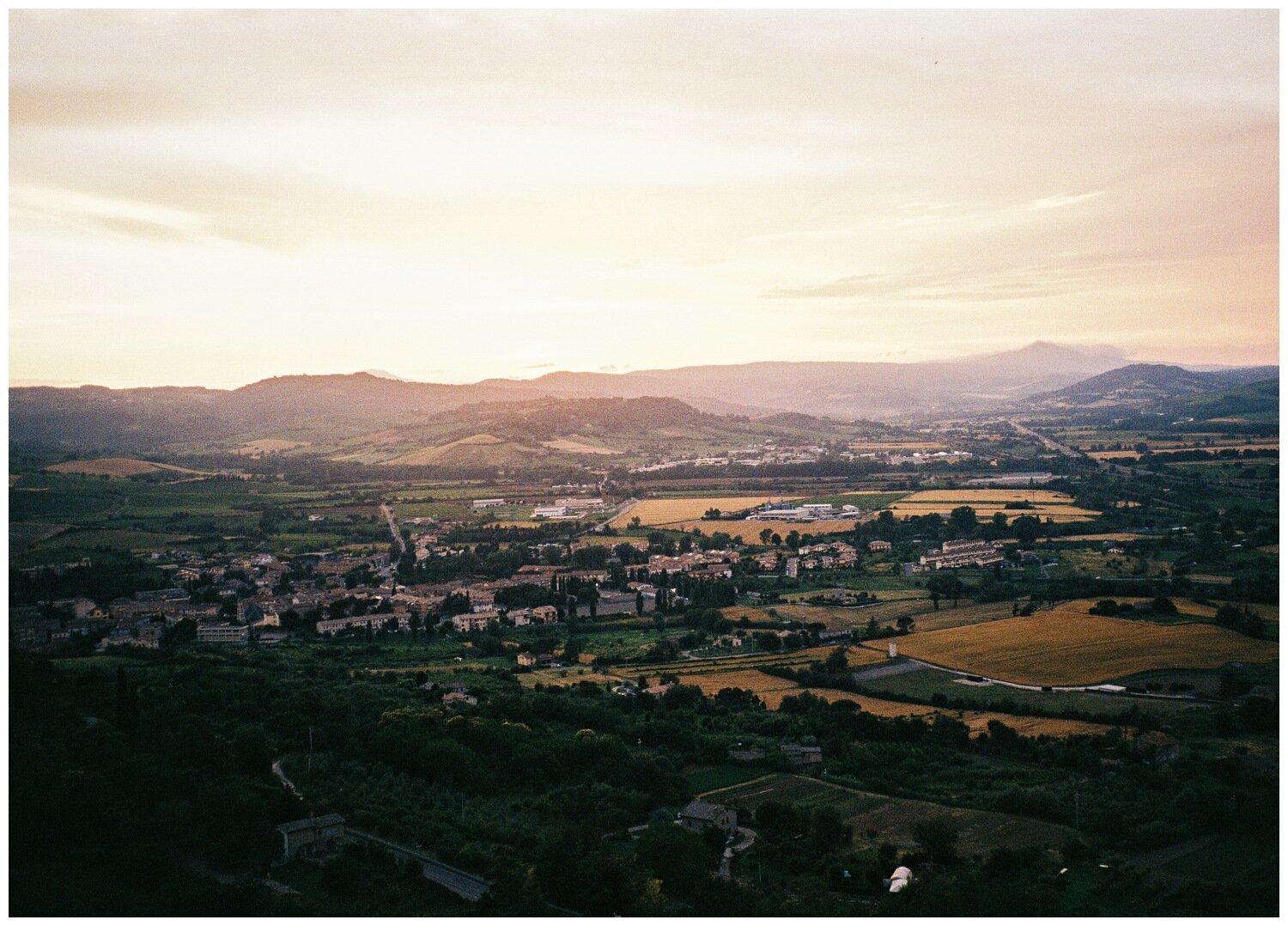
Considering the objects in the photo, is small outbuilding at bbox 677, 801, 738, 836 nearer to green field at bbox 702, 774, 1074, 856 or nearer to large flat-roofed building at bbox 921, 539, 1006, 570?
green field at bbox 702, 774, 1074, 856

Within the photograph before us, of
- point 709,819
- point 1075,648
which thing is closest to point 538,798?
point 709,819

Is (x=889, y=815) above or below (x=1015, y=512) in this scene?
below

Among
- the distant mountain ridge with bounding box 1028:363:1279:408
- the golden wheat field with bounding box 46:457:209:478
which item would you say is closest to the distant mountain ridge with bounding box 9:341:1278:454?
the distant mountain ridge with bounding box 1028:363:1279:408

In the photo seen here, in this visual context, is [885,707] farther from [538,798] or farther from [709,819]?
[538,798]

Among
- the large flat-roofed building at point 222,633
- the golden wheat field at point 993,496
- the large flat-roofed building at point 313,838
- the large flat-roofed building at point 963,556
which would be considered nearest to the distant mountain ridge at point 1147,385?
the golden wheat field at point 993,496

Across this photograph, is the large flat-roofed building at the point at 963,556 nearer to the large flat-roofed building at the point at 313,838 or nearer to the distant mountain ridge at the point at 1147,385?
the large flat-roofed building at the point at 313,838
